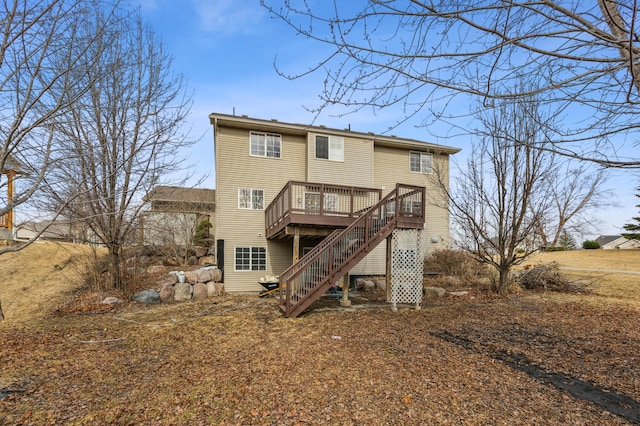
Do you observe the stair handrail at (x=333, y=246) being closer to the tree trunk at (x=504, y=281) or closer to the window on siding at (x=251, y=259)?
the window on siding at (x=251, y=259)

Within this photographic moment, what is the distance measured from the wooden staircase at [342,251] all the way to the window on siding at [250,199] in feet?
16.8

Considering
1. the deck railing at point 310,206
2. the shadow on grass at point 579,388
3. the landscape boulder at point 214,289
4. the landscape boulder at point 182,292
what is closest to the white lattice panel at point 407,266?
the deck railing at point 310,206

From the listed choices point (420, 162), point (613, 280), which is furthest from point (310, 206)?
point (613, 280)

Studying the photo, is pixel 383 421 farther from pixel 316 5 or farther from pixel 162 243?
pixel 162 243

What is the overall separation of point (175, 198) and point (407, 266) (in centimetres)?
1160

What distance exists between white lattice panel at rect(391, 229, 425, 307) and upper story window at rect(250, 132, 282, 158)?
22.9 feet

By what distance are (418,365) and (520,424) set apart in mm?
1673

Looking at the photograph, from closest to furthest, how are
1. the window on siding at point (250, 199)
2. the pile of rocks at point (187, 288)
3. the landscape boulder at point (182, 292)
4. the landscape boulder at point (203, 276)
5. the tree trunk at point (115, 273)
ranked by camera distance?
the pile of rocks at point (187, 288)
the tree trunk at point (115, 273)
the landscape boulder at point (182, 292)
the landscape boulder at point (203, 276)
the window on siding at point (250, 199)

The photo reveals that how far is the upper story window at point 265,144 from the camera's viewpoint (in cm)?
1370

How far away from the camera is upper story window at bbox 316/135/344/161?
14.3 metres

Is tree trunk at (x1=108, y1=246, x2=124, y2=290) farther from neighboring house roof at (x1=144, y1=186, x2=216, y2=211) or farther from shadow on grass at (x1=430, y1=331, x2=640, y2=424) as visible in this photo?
shadow on grass at (x1=430, y1=331, x2=640, y2=424)

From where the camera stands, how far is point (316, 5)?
9.22ft

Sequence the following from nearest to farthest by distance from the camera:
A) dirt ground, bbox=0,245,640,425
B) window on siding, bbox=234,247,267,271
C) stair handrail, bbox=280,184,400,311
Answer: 1. dirt ground, bbox=0,245,640,425
2. stair handrail, bbox=280,184,400,311
3. window on siding, bbox=234,247,267,271

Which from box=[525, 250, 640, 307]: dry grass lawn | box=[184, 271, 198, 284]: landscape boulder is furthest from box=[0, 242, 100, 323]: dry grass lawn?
box=[525, 250, 640, 307]: dry grass lawn
